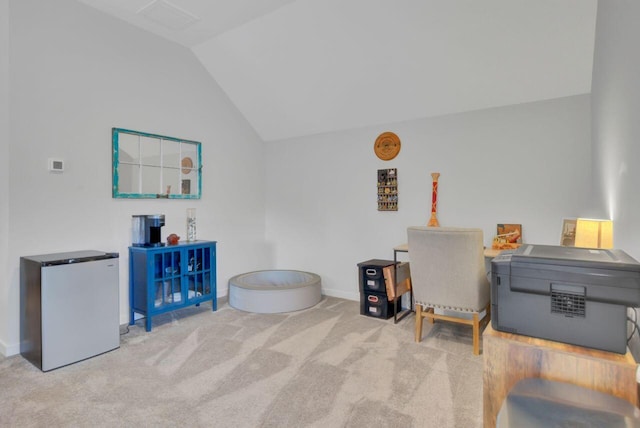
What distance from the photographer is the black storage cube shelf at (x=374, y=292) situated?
349 cm

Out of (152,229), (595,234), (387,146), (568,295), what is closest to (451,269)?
(595,234)

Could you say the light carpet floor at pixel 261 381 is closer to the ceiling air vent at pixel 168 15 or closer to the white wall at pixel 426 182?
the white wall at pixel 426 182

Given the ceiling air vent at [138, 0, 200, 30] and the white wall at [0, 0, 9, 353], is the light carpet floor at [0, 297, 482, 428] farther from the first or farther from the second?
the ceiling air vent at [138, 0, 200, 30]

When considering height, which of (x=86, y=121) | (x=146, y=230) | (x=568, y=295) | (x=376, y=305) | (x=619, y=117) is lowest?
(x=376, y=305)

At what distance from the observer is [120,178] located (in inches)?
132

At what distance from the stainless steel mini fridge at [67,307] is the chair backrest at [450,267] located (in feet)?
8.25

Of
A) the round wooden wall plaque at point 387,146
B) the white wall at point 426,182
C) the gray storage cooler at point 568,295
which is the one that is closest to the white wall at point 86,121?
the white wall at point 426,182

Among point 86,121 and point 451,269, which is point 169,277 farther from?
point 451,269

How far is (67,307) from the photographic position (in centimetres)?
255

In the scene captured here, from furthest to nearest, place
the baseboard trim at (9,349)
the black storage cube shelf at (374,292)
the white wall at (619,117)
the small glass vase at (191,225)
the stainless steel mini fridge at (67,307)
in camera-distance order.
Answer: the small glass vase at (191,225) → the black storage cube shelf at (374,292) → the baseboard trim at (9,349) → the stainless steel mini fridge at (67,307) → the white wall at (619,117)

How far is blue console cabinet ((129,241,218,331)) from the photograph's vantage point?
127 inches

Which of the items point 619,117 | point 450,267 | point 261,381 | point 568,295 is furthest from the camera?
point 450,267

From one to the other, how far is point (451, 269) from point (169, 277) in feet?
8.63

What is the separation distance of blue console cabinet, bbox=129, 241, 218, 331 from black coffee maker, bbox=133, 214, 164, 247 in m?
0.11
